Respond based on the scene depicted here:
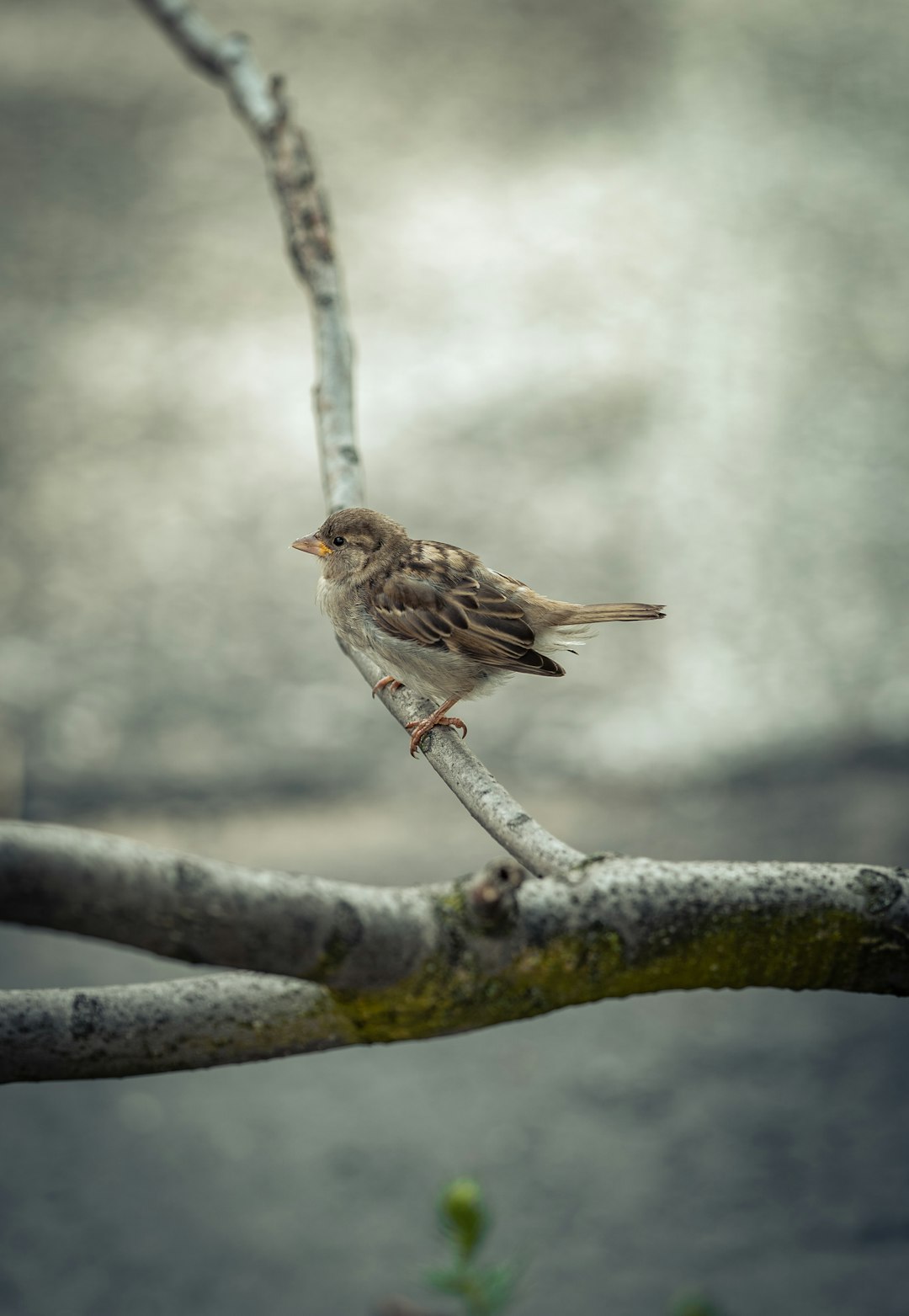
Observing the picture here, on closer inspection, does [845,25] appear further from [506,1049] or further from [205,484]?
[506,1049]

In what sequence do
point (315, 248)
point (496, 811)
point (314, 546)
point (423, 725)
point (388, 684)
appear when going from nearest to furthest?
point (496, 811), point (423, 725), point (314, 546), point (388, 684), point (315, 248)

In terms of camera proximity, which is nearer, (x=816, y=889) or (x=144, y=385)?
(x=816, y=889)

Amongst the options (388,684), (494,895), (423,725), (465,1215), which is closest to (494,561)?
(388,684)

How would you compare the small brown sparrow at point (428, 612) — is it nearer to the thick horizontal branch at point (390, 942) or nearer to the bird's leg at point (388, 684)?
the bird's leg at point (388, 684)

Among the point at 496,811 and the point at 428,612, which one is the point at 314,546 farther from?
the point at 496,811

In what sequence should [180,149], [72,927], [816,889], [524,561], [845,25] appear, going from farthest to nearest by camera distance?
1. [845,25]
2. [180,149]
3. [524,561]
4. [816,889]
5. [72,927]

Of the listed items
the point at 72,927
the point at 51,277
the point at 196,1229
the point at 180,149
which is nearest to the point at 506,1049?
the point at 196,1229
